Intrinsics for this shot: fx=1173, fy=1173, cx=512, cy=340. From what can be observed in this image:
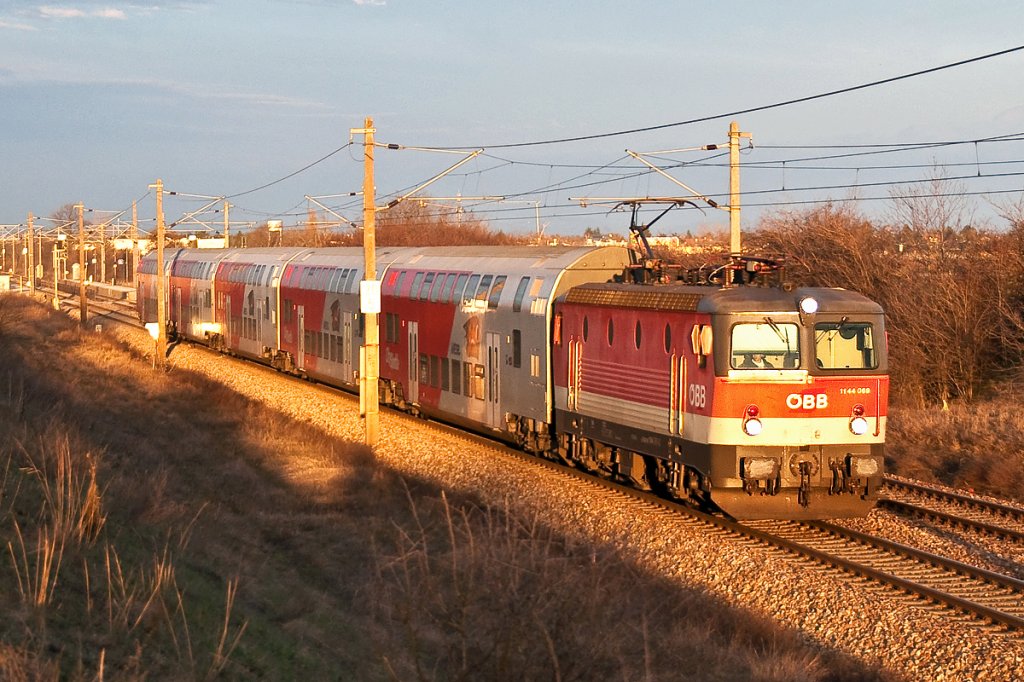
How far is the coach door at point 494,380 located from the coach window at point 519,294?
85 centimetres

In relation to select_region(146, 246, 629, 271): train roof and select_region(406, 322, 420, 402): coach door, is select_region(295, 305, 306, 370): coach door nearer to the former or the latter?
select_region(146, 246, 629, 271): train roof

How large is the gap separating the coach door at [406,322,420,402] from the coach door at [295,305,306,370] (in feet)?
27.4

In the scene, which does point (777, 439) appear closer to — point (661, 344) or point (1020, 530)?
point (661, 344)

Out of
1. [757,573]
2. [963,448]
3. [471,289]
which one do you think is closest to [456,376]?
[471,289]

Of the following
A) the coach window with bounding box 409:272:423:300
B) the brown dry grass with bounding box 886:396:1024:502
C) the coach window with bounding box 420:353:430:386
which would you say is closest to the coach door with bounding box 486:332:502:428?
the coach window with bounding box 420:353:430:386

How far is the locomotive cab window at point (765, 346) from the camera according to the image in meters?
14.5

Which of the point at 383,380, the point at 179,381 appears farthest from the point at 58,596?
the point at 179,381

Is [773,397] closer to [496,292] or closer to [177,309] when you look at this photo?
[496,292]

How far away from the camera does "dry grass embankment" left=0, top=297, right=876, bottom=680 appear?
8.16 meters

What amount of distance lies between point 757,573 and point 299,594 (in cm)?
519

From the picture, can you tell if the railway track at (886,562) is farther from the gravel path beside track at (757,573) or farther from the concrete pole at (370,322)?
the concrete pole at (370,322)

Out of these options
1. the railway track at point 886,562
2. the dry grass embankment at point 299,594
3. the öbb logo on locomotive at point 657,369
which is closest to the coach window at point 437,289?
the öbb logo on locomotive at point 657,369

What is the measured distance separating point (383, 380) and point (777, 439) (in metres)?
15.1

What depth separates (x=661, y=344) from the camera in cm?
1575
